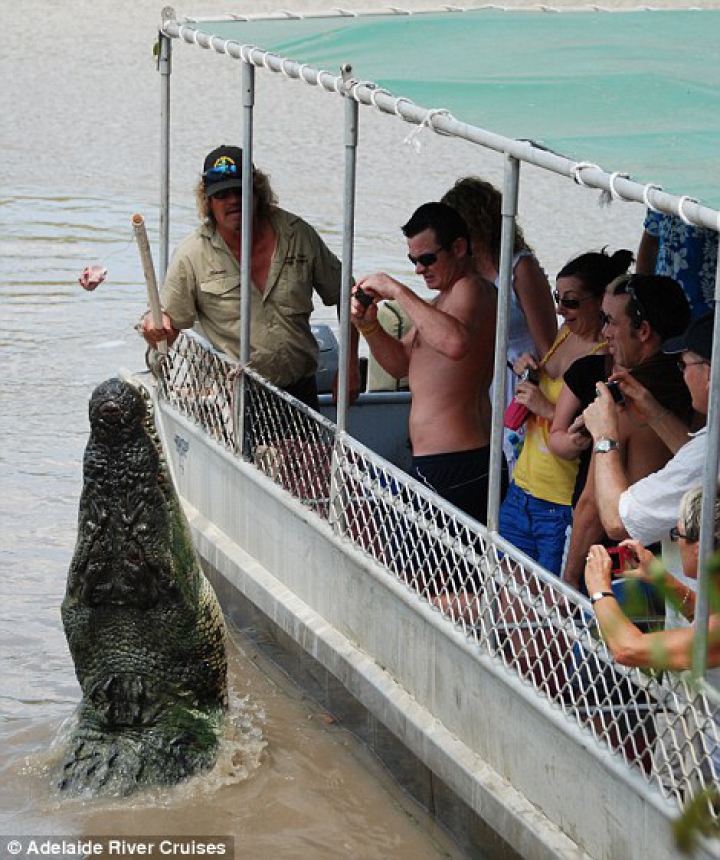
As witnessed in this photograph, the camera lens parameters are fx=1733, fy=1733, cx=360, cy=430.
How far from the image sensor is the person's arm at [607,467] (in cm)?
532

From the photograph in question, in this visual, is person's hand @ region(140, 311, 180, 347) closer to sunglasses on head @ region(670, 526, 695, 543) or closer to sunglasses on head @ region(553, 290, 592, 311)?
sunglasses on head @ region(553, 290, 592, 311)

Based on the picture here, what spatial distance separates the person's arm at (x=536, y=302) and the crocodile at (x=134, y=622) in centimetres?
161

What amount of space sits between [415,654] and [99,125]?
50.9 feet

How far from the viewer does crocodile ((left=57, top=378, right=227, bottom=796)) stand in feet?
20.8

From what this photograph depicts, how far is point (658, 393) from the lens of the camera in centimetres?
567

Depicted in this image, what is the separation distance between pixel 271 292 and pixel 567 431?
2.09m

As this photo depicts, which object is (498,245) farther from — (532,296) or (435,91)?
(435,91)

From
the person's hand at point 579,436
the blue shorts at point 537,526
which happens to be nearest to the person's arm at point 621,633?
the person's hand at point 579,436

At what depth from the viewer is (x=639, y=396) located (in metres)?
5.55

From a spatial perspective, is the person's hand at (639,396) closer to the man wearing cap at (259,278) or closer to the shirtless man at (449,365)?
the shirtless man at (449,365)

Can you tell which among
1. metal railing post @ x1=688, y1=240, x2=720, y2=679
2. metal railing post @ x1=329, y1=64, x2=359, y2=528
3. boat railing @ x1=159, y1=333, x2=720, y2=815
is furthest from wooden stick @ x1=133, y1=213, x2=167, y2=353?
metal railing post @ x1=688, y1=240, x2=720, y2=679

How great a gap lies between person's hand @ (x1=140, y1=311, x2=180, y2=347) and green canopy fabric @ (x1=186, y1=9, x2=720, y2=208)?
1305 mm

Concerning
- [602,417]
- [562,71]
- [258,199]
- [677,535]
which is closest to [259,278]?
[258,199]

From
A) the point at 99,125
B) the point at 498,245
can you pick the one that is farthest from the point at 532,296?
the point at 99,125
